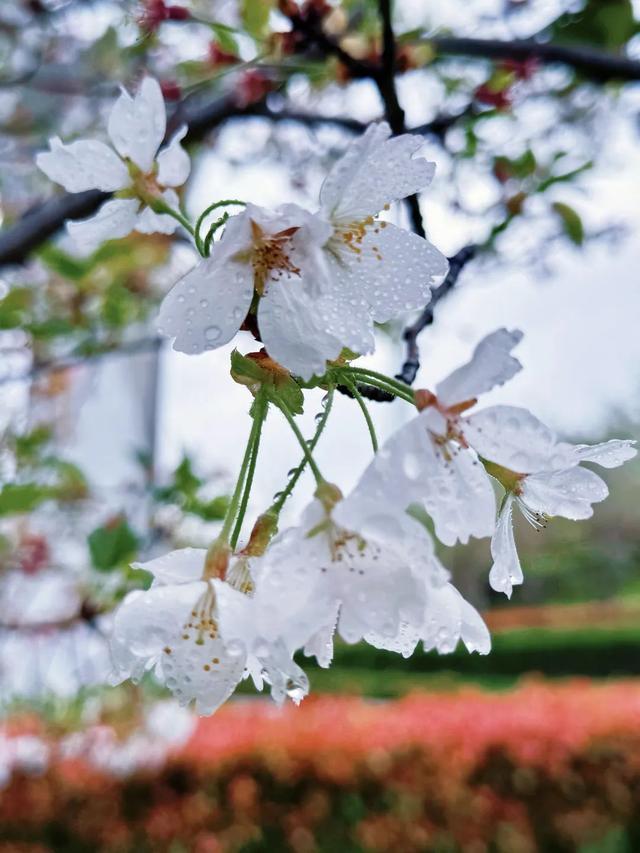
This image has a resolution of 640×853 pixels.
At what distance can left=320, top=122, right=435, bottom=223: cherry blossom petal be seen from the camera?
44 cm

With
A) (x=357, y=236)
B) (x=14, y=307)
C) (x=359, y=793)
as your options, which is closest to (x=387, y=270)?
(x=357, y=236)

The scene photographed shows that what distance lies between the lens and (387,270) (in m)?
0.51

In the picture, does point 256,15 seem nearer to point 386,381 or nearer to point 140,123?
point 140,123

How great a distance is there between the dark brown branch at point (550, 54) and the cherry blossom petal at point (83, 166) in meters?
0.66

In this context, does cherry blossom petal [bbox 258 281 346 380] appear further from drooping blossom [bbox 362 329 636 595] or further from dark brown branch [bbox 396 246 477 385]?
dark brown branch [bbox 396 246 477 385]

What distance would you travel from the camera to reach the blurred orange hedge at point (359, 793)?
3205 mm

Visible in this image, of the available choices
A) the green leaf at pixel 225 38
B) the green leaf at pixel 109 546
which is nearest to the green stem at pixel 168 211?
the green leaf at pixel 225 38

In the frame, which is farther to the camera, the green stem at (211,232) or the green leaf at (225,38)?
the green leaf at (225,38)

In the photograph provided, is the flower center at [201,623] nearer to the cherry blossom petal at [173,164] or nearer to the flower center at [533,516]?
the flower center at [533,516]

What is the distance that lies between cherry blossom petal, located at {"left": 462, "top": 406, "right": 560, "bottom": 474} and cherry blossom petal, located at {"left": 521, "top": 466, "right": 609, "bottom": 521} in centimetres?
5

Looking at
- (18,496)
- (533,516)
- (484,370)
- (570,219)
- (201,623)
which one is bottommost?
(18,496)

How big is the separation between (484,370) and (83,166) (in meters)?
0.31

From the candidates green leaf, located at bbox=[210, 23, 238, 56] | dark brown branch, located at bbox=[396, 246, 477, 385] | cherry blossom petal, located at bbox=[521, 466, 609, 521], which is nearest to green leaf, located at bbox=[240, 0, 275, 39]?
green leaf, located at bbox=[210, 23, 238, 56]

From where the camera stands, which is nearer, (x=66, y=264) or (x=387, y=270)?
(x=387, y=270)
